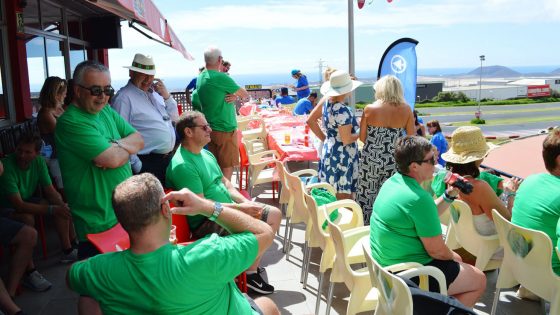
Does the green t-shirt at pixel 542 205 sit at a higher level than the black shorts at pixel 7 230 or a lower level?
higher

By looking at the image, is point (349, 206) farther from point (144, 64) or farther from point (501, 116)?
point (501, 116)

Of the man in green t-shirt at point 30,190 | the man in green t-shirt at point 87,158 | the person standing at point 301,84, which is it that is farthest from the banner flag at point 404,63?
the person standing at point 301,84

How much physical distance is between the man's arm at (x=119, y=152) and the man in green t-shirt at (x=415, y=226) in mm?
1387

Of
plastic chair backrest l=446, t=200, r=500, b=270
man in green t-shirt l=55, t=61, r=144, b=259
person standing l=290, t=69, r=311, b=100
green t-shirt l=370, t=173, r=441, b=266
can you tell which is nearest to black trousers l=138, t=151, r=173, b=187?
man in green t-shirt l=55, t=61, r=144, b=259

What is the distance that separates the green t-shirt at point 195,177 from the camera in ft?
9.97

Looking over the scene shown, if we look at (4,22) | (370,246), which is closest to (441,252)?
(370,246)

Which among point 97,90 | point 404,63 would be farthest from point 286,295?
point 404,63

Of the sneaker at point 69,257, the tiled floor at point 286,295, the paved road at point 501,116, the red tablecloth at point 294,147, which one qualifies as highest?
the red tablecloth at point 294,147

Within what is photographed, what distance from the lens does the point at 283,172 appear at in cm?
441

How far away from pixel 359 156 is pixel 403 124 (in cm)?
60

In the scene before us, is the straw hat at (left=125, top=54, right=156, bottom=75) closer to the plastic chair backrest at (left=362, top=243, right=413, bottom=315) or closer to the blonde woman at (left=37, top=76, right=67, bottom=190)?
the blonde woman at (left=37, top=76, right=67, bottom=190)

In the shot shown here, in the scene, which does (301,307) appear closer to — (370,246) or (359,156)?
(370,246)

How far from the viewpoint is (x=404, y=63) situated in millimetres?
5754

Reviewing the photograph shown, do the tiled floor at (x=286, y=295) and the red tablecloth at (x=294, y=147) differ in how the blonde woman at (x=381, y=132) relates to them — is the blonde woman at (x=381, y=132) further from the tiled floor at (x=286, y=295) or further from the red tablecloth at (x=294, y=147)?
the red tablecloth at (x=294, y=147)
